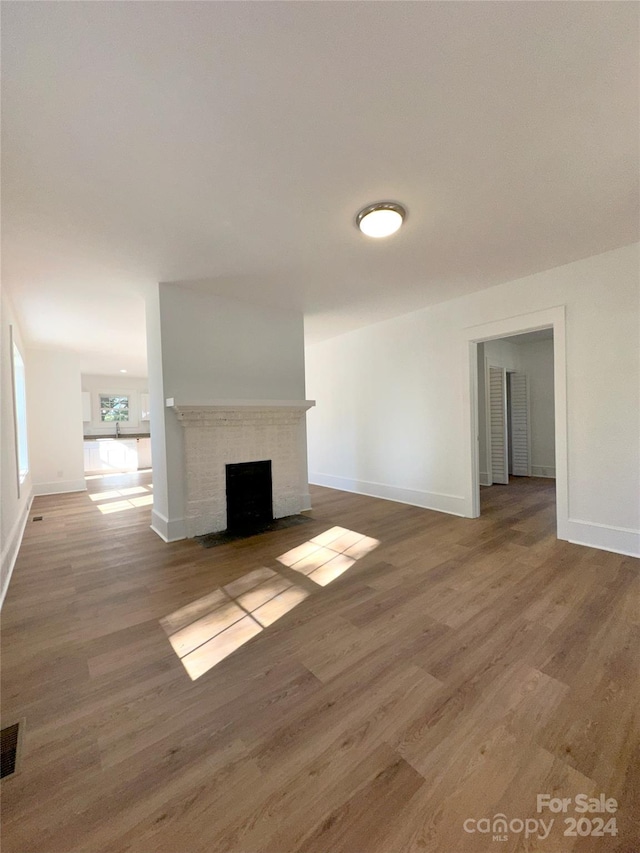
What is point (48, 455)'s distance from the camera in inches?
251

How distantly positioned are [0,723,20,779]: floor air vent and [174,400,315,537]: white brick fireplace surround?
7.84 ft

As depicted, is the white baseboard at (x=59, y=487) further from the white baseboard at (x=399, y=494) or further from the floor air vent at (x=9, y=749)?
the floor air vent at (x=9, y=749)

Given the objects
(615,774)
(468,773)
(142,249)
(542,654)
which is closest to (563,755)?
(615,774)

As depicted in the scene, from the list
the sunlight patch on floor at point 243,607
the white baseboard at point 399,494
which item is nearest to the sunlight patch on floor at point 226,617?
the sunlight patch on floor at point 243,607

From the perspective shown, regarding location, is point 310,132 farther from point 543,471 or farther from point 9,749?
point 543,471

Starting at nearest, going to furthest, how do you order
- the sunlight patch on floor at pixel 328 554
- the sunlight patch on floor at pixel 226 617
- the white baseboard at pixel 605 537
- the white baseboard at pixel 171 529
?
the sunlight patch on floor at pixel 226 617 → the sunlight patch on floor at pixel 328 554 → the white baseboard at pixel 605 537 → the white baseboard at pixel 171 529

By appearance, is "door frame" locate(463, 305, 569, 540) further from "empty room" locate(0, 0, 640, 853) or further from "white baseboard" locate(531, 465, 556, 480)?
"white baseboard" locate(531, 465, 556, 480)

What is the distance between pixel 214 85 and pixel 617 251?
350 centimetres

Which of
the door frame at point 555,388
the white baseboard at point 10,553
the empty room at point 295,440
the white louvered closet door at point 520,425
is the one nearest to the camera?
the empty room at point 295,440

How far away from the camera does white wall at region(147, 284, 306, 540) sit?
3697 mm

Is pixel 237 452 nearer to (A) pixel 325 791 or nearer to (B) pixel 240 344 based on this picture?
(B) pixel 240 344

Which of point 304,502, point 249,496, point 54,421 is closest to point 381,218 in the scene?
point 249,496

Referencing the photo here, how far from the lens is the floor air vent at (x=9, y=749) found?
1.25 metres

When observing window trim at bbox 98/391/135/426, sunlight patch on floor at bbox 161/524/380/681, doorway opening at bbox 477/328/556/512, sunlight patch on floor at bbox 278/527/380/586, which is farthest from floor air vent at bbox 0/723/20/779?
window trim at bbox 98/391/135/426
